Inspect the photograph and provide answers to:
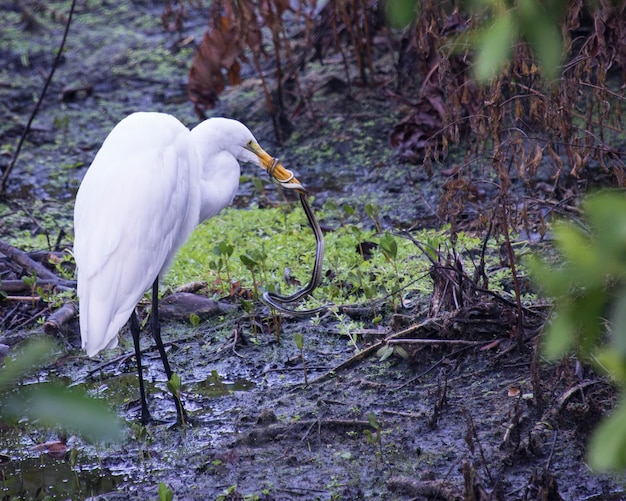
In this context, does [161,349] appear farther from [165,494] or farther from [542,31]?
[542,31]

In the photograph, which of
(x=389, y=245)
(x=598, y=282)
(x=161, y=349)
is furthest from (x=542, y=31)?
(x=161, y=349)

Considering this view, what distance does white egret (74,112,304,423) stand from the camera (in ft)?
11.1

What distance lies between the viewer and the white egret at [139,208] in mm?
3395

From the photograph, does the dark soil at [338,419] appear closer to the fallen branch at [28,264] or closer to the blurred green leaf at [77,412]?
the fallen branch at [28,264]

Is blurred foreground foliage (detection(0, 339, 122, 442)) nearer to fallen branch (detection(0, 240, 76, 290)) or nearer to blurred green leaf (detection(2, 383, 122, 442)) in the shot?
blurred green leaf (detection(2, 383, 122, 442))

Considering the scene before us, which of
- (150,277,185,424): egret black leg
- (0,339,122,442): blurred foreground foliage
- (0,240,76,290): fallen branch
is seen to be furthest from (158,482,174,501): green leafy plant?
(0,240,76,290): fallen branch

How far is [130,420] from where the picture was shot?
356cm

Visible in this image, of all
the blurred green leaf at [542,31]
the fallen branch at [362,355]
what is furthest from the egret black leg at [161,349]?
the blurred green leaf at [542,31]

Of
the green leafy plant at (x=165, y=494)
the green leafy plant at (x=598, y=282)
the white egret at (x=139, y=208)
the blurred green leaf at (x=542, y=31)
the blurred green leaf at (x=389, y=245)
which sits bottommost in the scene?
the green leafy plant at (x=165, y=494)

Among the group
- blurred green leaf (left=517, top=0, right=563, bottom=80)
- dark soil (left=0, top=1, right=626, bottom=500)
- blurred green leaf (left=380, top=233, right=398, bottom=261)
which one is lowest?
dark soil (left=0, top=1, right=626, bottom=500)

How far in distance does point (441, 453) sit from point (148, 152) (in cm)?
185

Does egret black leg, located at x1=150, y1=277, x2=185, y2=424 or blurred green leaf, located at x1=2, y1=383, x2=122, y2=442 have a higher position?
blurred green leaf, located at x1=2, y1=383, x2=122, y2=442

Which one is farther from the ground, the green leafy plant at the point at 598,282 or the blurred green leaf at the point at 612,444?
the green leafy plant at the point at 598,282

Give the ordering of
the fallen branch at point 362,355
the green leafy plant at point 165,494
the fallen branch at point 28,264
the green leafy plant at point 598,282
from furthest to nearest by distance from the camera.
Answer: the fallen branch at point 28,264 → the fallen branch at point 362,355 → the green leafy plant at point 165,494 → the green leafy plant at point 598,282
